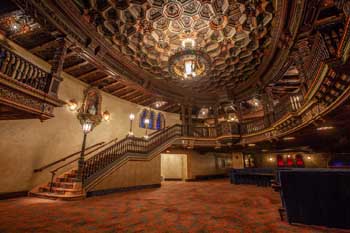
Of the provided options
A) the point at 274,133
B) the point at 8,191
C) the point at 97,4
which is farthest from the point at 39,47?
the point at 274,133

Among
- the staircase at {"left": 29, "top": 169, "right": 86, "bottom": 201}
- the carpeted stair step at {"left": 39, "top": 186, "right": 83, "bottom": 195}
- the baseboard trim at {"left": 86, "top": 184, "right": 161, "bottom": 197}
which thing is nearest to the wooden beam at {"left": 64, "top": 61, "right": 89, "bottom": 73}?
the staircase at {"left": 29, "top": 169, "right": 86, "bottom": 201}

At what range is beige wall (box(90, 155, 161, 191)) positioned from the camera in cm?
737

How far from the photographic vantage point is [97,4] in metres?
6.23

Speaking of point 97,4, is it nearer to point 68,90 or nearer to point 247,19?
point 68,90

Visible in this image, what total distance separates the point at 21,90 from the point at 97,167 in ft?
13.8

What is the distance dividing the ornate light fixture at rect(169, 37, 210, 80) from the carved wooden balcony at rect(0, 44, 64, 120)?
450 centimetres

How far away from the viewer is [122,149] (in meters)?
8.39

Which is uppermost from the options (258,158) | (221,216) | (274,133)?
(274,133)

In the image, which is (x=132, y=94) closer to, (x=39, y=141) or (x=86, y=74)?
(x=86, y=74)

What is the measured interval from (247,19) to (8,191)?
11.6 m

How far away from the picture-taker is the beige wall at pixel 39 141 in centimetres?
630

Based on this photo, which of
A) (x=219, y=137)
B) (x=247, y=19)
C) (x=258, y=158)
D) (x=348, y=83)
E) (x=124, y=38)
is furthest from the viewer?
(x=258, y=158)

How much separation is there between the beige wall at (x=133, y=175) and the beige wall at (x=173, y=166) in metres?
4.99

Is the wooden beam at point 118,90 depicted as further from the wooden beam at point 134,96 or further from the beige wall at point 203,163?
the beige wall at point 203,163
